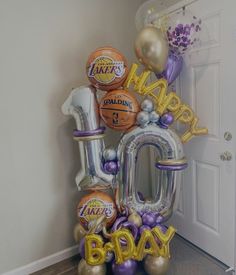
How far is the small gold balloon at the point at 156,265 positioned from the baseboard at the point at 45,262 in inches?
26.8

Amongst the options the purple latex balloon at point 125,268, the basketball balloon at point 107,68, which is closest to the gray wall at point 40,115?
the basketball balloon at point 107,68

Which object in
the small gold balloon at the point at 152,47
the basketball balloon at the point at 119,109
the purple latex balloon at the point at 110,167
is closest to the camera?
the small gold balloon at the point at 152,47

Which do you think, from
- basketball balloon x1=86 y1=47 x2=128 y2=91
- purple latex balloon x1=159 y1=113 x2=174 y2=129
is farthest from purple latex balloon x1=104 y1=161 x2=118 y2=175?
basketball balloon x1=86 y1=47 x2=128 y2=91

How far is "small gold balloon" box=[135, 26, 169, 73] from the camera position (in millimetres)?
1464

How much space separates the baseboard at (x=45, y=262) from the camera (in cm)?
176

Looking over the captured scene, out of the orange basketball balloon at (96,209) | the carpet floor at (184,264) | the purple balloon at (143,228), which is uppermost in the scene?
the orange basketball balloon at (96,209)

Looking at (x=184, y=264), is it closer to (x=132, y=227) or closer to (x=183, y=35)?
(x=132, y=227)

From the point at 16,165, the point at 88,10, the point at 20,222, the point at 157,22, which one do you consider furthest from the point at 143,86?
the point at 20,222

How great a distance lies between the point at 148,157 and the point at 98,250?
108 centimetres

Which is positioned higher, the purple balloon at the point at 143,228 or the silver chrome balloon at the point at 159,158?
the silver chrome balloon at the point at 159,158

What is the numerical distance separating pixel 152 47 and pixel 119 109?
0.42 metres

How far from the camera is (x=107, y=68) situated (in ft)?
5.06

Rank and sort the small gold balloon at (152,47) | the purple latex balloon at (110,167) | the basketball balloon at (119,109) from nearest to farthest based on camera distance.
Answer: the small gold balloon at (152,47)
the basketball balloon at (119,109)
the purple latex balloon at (110,167)

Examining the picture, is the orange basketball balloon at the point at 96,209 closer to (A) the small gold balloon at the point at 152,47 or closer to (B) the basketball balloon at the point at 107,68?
(B) the basketball balloon at the point at 107,68
